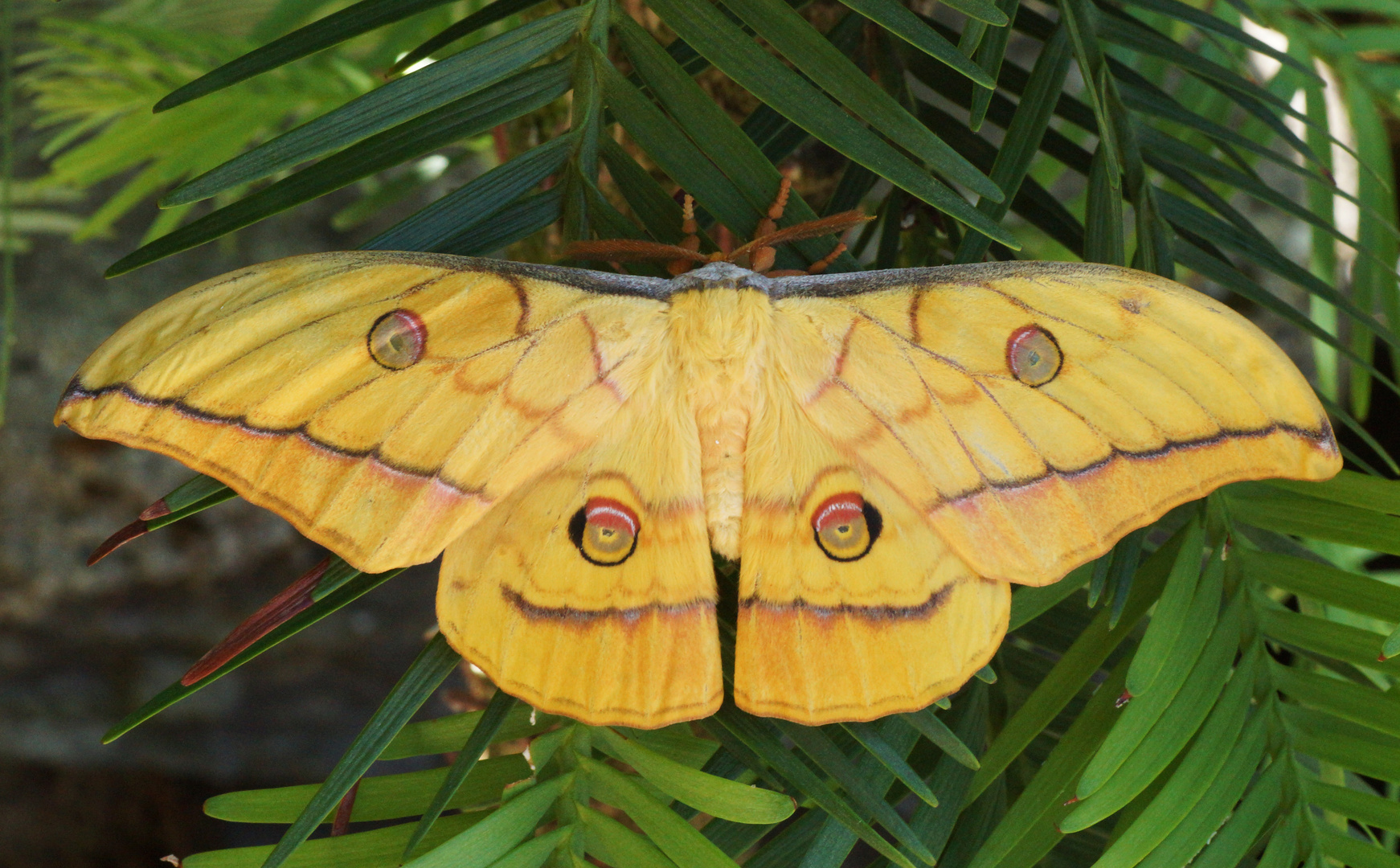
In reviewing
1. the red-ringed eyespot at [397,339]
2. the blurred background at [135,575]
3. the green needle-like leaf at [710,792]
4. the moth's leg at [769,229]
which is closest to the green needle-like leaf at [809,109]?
the moth's leg at [769,229]

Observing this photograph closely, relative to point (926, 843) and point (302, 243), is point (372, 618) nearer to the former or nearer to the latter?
point (302, 243)

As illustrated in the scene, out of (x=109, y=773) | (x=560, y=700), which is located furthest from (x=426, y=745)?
(x=109, y=773)

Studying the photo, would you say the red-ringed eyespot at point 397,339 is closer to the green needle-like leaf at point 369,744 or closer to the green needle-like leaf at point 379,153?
the green needle-like leaf at point 379,153

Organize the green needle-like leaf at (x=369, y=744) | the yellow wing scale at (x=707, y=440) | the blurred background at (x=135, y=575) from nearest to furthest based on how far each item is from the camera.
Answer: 1. the green needle-like leaf at (x=369, y=744)
2. the yellow wing scale at (x=707, y=440)
3. the blurred background at (x=135, y=575)

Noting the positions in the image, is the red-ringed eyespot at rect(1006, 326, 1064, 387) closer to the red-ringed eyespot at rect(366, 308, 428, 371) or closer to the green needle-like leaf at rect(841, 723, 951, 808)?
the green needle-like leaf at rect(841, 723, 951, 808)

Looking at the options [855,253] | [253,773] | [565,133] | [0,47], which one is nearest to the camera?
[565,133]

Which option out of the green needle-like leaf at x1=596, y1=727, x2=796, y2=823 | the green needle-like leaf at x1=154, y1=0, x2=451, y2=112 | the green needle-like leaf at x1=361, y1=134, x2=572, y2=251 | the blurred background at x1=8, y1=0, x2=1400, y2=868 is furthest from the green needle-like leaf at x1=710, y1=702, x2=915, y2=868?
the blurred background at x1=8, y1=0, x2=1400, y2=868
